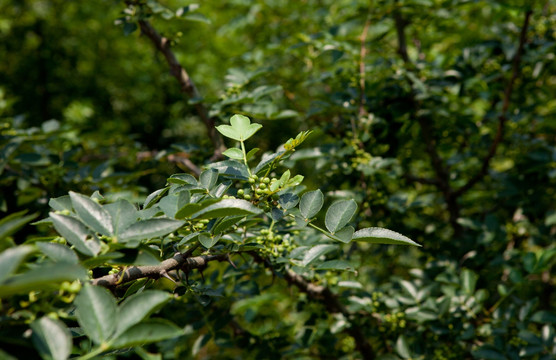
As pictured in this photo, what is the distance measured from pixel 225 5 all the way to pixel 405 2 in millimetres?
2663

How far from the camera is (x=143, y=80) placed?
4863 mm

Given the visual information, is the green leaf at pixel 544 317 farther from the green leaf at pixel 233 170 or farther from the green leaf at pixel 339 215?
the green leaf at pixel 233 170

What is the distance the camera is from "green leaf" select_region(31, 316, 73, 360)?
70 centimetres

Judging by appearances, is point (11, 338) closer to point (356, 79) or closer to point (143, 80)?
point (356, 79)

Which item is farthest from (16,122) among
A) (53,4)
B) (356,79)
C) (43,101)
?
(53,4)

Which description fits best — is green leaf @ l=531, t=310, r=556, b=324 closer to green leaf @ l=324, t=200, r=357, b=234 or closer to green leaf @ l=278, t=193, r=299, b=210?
green leaf @ l=324, t=200, r=357, b=234

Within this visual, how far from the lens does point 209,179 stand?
108 centimetres

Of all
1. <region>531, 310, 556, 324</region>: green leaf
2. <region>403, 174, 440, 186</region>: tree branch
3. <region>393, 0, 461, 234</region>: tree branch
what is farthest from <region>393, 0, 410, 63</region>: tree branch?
<region>531, 310, 556, 324</region>: green leaf

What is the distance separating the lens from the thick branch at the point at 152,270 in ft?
3.08

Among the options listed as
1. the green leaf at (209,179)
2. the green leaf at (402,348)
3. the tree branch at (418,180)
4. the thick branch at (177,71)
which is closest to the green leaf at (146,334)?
the green leaf at (209,179)

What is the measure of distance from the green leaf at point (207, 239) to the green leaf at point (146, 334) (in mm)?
250

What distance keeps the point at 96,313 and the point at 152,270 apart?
8.9 inches

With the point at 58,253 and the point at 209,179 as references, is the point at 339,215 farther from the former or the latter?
the point at 58,253

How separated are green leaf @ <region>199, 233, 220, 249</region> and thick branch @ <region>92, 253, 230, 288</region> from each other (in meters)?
0.08
